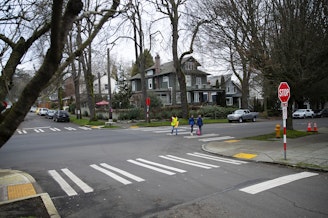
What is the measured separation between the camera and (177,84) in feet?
170

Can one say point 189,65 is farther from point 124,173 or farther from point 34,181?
point 34,181

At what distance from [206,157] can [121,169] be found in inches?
158

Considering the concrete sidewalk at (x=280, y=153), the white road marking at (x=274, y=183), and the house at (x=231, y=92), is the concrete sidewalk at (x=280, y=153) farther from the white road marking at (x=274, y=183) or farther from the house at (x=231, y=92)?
the house at (x=231, y=92)

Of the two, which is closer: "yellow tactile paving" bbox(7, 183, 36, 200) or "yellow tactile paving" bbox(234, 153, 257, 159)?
"yellow tactile paving" bbox(7, 183, 36, 200)

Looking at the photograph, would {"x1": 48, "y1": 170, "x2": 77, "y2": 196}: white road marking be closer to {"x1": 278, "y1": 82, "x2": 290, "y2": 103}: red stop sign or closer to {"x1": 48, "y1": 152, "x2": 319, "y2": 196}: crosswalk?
{"x1": 48, "y1": 152, "x2": 319, "y2": 196}: crosswalk

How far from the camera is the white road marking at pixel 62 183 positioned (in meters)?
6.98

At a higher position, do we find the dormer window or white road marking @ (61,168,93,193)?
the dormer window

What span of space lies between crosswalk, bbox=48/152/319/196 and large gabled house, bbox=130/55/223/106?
3727 cm

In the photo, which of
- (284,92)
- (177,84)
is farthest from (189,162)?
(177,84)

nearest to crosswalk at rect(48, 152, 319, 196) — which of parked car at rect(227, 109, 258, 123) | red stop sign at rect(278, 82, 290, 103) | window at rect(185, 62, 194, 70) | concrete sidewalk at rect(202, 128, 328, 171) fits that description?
concrete sidewalk at rect(202, 128, 328, 171)

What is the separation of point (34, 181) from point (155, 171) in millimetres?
3763

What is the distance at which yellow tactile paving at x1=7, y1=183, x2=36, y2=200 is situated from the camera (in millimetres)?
6823

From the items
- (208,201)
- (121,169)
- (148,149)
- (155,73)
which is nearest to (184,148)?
(148,149)

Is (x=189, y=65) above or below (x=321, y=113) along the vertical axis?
above
